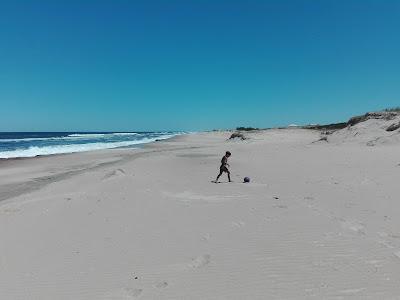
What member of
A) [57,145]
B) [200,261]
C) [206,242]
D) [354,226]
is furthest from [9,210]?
[57,145]

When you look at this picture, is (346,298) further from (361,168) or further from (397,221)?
(361,168)

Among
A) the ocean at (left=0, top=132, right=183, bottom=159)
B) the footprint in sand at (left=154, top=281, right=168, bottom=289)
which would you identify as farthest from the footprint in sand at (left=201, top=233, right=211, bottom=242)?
the ocean at (left=0, top=132, right=183, bottom=159)

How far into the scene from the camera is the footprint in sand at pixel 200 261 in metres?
6.37

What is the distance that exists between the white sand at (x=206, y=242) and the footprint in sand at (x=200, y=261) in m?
0.02

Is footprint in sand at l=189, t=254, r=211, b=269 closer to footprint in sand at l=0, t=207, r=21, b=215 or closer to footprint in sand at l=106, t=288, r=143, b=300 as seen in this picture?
footprint in sand at l=106, t=288, r=143, b=300

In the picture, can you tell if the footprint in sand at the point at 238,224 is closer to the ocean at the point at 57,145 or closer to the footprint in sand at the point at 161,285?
the footprint in sand at the point at 161,285

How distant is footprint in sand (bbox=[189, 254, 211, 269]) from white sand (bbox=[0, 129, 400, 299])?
2 centimetres

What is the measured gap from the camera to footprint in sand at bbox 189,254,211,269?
6.37 m

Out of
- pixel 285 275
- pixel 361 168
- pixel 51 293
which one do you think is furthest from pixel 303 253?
pixel 361 168

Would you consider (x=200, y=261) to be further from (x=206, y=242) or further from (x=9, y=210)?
(x=9, y=210)

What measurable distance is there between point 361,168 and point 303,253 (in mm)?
11109

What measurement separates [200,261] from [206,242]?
37.3 inches

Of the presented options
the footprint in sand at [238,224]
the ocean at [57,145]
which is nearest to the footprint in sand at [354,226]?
the footprint in sand at [238,224]

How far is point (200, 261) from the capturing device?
6.54 metres
